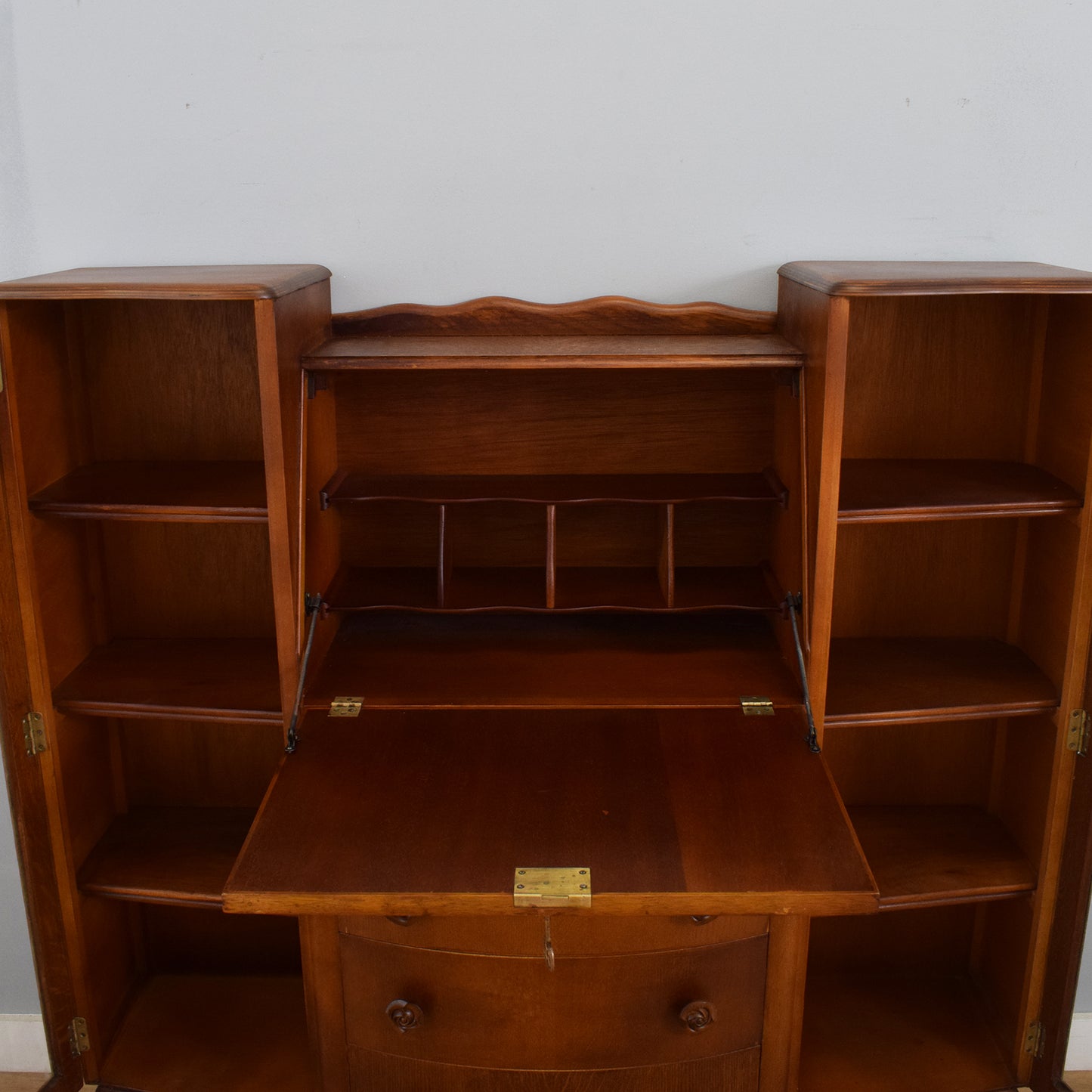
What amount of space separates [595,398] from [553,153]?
21.4 inches

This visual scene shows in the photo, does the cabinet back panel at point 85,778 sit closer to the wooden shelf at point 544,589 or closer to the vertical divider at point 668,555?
the wooden shelf at point 544,589

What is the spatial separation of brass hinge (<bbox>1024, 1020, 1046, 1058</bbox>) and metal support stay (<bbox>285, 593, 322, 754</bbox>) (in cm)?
184

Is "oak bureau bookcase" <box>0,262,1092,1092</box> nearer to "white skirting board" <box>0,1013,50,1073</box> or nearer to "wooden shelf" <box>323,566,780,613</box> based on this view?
"wooden shelf" <box>323,566,780,613</box>

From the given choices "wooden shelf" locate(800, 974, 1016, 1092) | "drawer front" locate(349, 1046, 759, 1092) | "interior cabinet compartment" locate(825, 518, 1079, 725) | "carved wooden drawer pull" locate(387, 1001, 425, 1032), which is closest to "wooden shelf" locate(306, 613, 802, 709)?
"interior cabinet compartment" locate(825, 518, 1079, 725)

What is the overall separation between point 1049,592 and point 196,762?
6.89 ft

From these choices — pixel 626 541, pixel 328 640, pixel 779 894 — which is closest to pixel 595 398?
pixel 626 541

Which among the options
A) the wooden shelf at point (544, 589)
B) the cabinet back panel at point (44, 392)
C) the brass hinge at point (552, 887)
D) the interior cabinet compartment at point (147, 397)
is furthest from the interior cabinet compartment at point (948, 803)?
the cabinet back panel at point (44, 392)

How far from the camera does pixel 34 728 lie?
2.29m

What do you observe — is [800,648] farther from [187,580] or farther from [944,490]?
[187,580]

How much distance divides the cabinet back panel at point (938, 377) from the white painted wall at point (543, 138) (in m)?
0.16

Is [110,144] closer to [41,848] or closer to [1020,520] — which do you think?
[41,848]

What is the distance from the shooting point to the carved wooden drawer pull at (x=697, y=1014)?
6.52 feet

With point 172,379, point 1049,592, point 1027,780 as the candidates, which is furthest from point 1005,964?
point 172,379

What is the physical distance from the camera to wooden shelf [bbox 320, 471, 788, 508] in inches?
87.2
